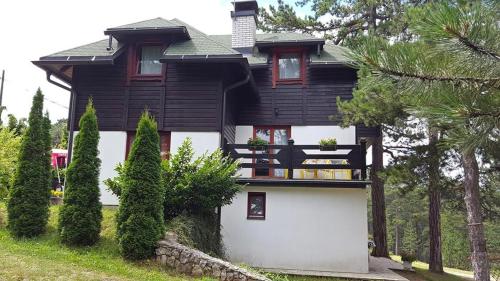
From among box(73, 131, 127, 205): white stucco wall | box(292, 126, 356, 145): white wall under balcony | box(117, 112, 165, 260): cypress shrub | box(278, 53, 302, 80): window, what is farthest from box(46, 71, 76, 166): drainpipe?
box(292, 126, 356, 145): white wall under balcony

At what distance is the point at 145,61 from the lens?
12.0 m

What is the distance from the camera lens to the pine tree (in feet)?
10.3

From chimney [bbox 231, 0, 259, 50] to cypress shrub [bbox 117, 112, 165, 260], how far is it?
6163 millimetres

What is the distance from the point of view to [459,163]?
37.0 ft

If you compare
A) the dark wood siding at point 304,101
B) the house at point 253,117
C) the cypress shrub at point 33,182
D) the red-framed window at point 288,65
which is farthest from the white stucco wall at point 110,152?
the red-framed window at point 288,65

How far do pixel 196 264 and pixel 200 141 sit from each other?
4.25 m

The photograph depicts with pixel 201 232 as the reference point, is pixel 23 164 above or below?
above

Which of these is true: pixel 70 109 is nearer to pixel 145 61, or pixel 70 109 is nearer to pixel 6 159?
pixel 6 159

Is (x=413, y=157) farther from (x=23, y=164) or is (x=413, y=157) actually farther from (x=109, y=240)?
(x=23, y=164)

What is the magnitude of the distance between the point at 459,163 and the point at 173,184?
7722 millimetres

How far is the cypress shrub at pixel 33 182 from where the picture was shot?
8703 millimetres

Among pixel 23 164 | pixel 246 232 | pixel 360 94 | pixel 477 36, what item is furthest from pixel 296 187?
pixel 477 36

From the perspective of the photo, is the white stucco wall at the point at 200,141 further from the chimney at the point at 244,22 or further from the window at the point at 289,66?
the chimney at the point at 244,22

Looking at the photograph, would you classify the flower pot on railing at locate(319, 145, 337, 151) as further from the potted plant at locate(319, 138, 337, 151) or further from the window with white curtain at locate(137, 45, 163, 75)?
the window with white curtain at locate(137, 45, 163, 75)
